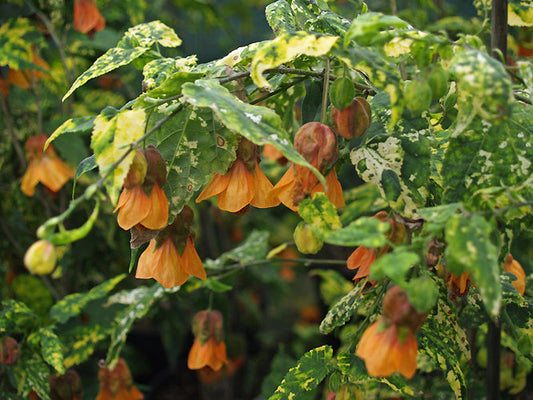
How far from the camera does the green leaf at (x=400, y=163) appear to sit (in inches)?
17.6

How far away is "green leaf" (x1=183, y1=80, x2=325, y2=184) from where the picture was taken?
1.24ft

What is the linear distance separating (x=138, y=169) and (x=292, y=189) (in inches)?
5.7

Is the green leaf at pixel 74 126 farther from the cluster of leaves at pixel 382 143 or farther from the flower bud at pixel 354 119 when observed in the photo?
the flower bud at pixel 354 119

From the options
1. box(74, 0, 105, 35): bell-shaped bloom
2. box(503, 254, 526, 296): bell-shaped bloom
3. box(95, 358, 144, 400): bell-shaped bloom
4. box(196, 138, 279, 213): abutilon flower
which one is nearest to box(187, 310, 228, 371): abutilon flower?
box(95, 358, 144, 400): bell-shaped bloom

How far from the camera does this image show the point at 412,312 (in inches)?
15.3

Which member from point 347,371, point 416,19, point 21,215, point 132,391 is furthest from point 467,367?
point 21,215

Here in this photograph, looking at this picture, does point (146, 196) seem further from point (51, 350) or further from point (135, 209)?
point (51, 350)

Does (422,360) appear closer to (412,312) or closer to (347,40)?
(412,312)

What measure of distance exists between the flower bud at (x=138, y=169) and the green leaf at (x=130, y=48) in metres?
0.12

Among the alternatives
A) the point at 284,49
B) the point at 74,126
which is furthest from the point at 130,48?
the point at 284,49

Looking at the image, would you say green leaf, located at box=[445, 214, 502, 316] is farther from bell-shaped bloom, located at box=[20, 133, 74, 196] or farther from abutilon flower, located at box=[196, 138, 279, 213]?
bell-shaped bloom, located at box=[20, 133, 74, 196]

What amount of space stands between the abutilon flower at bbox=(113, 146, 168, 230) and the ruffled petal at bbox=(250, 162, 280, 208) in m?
0.10

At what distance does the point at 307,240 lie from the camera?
506 millimetres

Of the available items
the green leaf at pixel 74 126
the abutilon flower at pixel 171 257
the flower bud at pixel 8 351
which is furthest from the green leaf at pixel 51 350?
the green leaf at pixel 74 126
